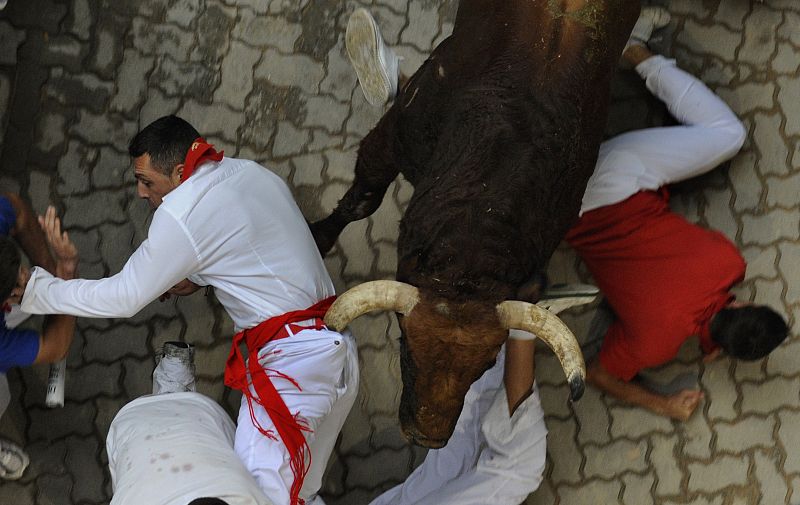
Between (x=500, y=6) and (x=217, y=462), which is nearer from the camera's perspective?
(x=217, y=462)

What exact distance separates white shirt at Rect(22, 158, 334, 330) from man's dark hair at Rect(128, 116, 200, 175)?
0.50 ft

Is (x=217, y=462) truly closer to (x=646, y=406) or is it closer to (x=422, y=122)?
(x=422, y=122)

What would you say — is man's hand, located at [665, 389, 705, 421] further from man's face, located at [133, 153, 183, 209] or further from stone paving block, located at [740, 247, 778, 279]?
man's face, located at [133, 153, 183, 209]

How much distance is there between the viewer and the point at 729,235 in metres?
4.75

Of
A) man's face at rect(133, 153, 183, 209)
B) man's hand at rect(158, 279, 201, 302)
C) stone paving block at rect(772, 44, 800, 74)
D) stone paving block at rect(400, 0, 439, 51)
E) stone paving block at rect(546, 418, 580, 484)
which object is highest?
stone paving block at rect(772, 44, 800, 74)

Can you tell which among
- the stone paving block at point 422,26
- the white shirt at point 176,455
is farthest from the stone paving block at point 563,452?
the stone paving block at point 422,26

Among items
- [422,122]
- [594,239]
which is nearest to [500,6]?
[422,122]

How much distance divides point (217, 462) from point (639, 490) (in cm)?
246

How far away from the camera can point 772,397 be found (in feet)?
15.3

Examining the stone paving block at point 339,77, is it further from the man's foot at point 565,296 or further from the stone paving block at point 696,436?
the stone paving block at point 696,436

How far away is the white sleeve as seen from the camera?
3334mm

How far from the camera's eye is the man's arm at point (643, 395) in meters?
4.50

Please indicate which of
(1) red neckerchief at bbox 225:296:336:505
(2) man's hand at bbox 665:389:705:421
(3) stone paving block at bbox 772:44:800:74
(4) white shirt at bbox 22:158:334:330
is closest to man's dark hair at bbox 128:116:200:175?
(4) white shirt at bbox 22:158:334:330

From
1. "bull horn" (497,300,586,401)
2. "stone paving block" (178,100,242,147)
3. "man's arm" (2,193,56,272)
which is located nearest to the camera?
"bull horn" (497,300,586,401)
